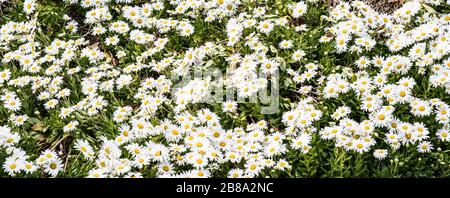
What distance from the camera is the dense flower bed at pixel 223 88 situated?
4078 millimetres

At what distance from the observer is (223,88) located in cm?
482

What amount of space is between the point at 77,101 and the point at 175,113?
3.14 feet

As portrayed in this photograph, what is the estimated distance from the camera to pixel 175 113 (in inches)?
181

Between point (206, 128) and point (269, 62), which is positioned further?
point (269, 62)

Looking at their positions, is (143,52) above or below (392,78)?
above

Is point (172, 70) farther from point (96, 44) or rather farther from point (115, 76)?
point (96, 44)

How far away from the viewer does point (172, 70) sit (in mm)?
5047

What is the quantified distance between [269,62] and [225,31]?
726 mm

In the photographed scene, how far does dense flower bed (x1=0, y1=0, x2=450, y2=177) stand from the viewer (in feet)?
13.4
